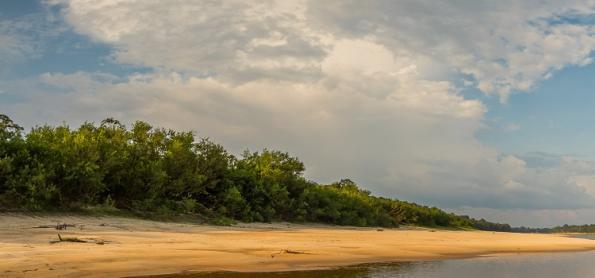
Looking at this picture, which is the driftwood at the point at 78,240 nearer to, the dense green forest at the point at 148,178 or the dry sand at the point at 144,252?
the dry sand at the point at 144,252

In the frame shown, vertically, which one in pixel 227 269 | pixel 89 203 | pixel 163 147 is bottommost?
pixel 227 269

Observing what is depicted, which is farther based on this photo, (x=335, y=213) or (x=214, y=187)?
(x=335, y=213)

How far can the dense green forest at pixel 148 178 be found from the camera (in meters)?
23.6

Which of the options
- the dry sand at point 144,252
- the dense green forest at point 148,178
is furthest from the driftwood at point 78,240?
the dense green forest at point 148,178

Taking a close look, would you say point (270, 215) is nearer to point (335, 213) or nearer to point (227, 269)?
point (335, 213)

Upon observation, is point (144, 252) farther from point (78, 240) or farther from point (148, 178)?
point (148, 178)

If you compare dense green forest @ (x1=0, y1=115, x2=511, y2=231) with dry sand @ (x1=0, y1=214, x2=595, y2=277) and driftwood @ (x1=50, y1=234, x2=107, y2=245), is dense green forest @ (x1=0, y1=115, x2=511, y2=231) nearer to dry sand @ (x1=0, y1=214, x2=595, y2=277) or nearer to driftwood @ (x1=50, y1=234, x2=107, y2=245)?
dry sand @ (x1=0, y1=214, x2=595, y2=277)

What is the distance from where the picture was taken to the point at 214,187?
116ft

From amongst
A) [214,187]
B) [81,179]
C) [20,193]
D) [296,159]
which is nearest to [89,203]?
[81,179]

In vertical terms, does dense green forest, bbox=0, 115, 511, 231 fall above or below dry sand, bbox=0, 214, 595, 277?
above

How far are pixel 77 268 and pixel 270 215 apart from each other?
2564 centimetres

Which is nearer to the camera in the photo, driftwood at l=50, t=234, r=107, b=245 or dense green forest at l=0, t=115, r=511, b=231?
driftwood at l=50, t=234, r=107, b=245

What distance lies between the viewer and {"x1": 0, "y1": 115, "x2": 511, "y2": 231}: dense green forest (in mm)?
23594

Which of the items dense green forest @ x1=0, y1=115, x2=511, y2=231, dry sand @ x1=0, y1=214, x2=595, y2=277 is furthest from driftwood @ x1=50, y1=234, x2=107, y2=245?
dense green forest @ x1=0, y1=115, x2=511, y2=231
